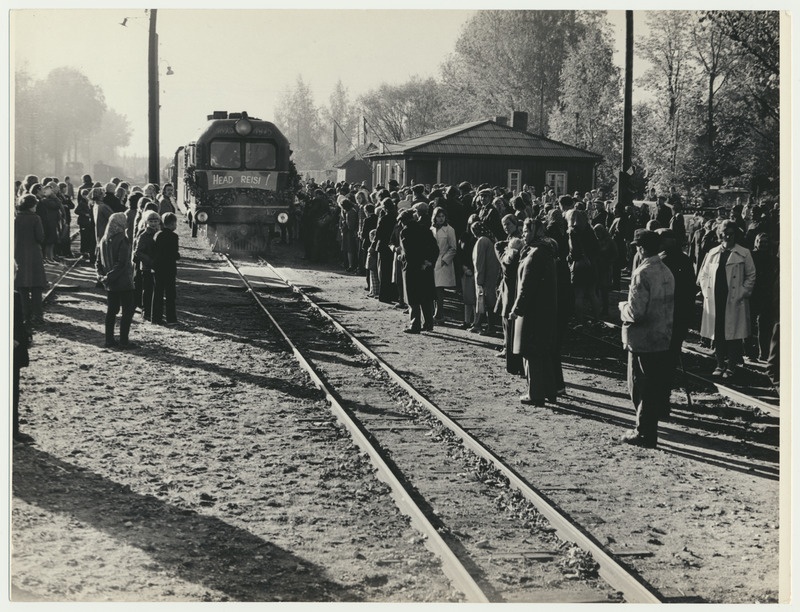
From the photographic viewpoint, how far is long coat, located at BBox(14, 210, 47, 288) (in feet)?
40.1

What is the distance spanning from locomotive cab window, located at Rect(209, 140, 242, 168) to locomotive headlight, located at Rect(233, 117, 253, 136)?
0.30 meters

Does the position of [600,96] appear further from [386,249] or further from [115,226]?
[115,226]

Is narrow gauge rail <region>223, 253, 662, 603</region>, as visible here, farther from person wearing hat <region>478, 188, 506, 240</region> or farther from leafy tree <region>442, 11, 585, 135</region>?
leafy tree <region>442, 11, 585, 135</region>

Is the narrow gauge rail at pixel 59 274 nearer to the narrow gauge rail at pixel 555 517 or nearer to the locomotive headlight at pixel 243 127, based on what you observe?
the locomotive headlight at pixel 243 127

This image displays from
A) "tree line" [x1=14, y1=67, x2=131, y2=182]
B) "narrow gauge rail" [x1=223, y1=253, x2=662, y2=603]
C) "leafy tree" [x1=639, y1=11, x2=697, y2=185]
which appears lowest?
"narrow gauge rail" [x1=223, y1=253, x2=662, y2=603]

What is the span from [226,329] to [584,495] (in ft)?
28.1

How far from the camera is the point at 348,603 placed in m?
5.65

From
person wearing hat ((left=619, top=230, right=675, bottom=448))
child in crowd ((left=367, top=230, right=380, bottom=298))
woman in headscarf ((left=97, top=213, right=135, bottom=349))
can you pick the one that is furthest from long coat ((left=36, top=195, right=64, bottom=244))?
person wearing hat ((left=619, top=230, right=675, bottom=448))

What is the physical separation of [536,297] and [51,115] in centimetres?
518

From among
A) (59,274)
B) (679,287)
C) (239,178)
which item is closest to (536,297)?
(679,287)

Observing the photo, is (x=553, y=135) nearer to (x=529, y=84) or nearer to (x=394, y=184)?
(x=529, y=84)

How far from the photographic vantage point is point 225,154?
2658cm

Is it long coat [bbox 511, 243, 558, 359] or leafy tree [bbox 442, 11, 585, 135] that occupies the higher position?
leafy tree [bbox 442, 11, 585, 135]

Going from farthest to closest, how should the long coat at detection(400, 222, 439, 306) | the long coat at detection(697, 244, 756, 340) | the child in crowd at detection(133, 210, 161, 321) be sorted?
1. the long coat at detection(400, 222, 439, 306)
2. the child in crowd at detection(133, 210, 161, 321)
3. the long coat at detection(697, 244, 756, 340)
